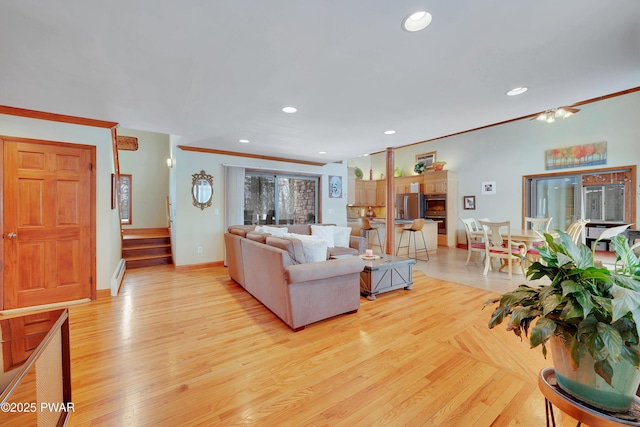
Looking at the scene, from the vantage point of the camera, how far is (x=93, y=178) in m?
3.46

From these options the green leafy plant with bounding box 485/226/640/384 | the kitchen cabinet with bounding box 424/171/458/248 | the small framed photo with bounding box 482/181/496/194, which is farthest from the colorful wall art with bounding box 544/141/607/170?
the green leafy plant with bounding box 485/226/640/384

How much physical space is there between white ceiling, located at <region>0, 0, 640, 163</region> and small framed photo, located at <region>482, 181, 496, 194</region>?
14.3 ft

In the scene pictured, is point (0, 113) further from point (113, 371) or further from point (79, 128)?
point (113, 371)

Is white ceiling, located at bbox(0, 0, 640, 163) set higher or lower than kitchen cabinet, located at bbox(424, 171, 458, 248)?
higher

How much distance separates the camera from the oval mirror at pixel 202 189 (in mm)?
5129

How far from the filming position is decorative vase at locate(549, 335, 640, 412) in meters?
0.80

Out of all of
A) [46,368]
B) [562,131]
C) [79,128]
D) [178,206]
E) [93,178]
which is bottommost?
[46,368]

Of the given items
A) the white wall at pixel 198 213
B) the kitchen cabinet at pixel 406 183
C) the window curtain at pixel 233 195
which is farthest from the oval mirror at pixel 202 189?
the kitchen cabinet at pixel 406 183

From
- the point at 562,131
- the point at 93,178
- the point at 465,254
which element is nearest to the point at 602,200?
the point at 562,131

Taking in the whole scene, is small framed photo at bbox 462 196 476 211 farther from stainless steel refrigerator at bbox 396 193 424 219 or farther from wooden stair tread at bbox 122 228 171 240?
wooden stair tread at bbox 122 228 171 240

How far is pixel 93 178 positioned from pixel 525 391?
486 centimetres

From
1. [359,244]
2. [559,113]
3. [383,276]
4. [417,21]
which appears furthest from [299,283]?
[559,113]

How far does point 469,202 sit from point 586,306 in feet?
25.3

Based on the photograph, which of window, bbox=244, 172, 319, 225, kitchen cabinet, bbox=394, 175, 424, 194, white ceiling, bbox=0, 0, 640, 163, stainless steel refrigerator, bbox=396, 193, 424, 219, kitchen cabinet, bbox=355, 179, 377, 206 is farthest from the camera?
kitchen cabinet, bbox=355, 179, 377, 206
